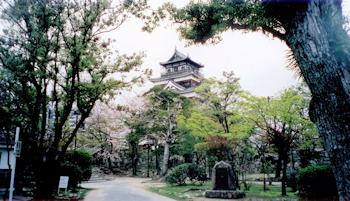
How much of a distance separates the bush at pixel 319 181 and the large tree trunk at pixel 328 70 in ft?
43.8

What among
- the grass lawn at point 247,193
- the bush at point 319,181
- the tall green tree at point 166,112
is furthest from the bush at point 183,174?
the bush at point 319,181

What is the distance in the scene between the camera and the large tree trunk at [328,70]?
246 centimetres

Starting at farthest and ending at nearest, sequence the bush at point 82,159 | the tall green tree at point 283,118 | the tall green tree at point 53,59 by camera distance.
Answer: the bush at point 82,159
the tall green tree at point 283,118
the tall green tree at point 53,59

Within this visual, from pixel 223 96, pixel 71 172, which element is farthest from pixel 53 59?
pixel 223 96

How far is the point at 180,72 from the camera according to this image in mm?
49312

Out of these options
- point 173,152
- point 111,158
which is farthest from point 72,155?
point 111,158

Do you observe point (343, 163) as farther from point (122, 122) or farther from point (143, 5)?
point (122, 122)

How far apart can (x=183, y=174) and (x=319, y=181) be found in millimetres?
12558

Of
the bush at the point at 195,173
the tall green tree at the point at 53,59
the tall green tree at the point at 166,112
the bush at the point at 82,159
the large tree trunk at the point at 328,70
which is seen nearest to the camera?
the large tree trunk at the point at 328,70

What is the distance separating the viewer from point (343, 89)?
8.06ft

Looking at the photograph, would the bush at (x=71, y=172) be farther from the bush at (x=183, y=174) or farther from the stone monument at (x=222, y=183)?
the bush at (x=183, y=174)

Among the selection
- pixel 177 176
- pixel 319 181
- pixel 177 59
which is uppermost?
pixel 177 59

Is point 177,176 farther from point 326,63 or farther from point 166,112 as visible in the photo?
point 326,63

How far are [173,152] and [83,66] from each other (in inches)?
918
